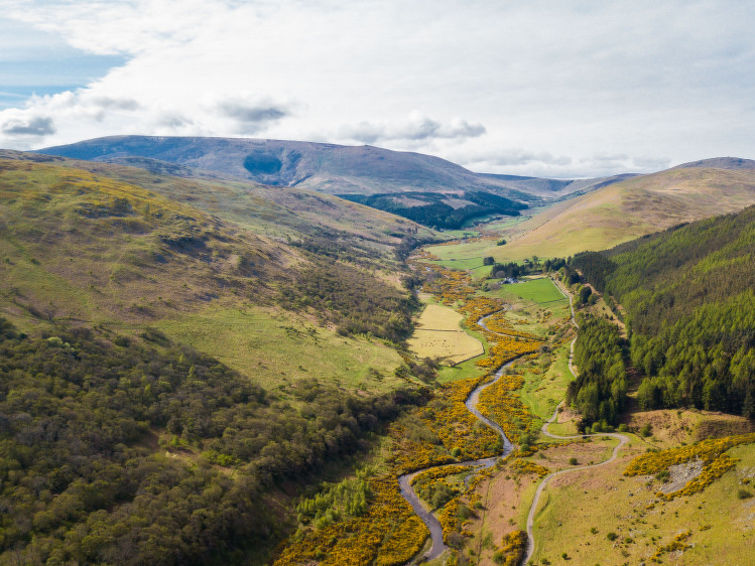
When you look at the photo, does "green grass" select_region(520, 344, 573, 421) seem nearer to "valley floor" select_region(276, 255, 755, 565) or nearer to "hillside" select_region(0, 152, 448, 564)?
"valley floor" select_region(276, 255, 755, 565)

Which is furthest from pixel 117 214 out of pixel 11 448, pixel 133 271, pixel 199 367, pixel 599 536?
pixel 599 536

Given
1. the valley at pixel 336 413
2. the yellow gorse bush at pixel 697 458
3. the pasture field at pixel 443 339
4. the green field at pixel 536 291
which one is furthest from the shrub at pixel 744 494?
the green field at pixel 536 291

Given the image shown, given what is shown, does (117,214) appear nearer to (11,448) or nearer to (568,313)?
(11,448)

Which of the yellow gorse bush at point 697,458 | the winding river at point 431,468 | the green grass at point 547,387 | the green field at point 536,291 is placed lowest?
the winding river at point 431,468

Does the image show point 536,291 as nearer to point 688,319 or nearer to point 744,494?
point 688,319

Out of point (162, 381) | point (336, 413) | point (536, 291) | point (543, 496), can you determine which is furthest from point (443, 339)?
point (162, 381)

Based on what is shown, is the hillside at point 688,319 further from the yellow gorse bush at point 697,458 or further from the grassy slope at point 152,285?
the grassy slope at point 152,285

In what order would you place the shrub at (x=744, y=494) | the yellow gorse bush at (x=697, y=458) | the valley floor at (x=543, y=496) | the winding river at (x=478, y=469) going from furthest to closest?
the winding river at (x=478, y=469) → the yellow gorse bush at (x=697, y=458) → the valley floor at (x=543, y=496) → the shrub at (x=744, y=494)
